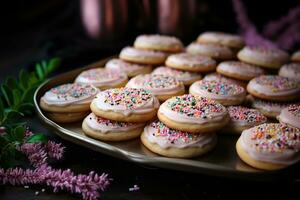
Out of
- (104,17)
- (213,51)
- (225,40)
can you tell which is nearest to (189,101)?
(213,51)

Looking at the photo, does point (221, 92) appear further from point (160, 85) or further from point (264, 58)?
point (264, 58)

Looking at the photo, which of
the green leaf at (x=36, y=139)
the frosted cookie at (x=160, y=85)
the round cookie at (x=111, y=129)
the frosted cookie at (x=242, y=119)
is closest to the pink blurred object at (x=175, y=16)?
the frosted cookie at (x=160, y=85)

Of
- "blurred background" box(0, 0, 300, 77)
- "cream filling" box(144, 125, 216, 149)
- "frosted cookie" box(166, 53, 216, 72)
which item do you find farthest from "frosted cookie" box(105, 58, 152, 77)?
"cream filling" box(144, 125, 216, 149)

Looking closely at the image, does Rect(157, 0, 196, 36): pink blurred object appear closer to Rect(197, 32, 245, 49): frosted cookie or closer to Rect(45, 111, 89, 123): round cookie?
Rect(197, 32, 245, 49): frosted cookie

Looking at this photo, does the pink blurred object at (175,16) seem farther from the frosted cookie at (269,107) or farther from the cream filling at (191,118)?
the cream filling at (191,118)

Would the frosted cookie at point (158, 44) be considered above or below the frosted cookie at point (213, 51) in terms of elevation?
above
